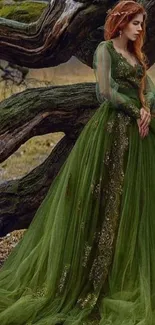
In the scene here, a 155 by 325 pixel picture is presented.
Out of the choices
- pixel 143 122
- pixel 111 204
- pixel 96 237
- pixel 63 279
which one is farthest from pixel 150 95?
pixel 63 279

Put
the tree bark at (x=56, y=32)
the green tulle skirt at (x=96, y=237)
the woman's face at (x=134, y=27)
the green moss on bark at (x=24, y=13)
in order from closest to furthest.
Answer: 1. the green tulle skirt at (x=96, y=237)
2. the woman's face at (x=134, y=27)
3. the tree bark at (x=56, y=32)
4. the green moss on bark at (x=24, y=13)

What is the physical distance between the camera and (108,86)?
10.1 feet

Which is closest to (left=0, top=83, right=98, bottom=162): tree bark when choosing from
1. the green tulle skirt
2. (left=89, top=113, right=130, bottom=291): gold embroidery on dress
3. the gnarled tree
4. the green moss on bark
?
the gnarled tree

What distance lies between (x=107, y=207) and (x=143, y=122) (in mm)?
380

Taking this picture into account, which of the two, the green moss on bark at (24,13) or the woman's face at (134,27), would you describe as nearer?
the woman's face at (134,27)

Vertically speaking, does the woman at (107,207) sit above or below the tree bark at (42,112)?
below

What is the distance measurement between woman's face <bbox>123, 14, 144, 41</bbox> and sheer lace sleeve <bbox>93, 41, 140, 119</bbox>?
112 mm

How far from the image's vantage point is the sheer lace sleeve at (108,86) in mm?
3072

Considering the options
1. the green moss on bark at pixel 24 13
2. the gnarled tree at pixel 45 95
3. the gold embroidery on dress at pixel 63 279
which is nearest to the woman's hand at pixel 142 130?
the gold embroidery on dress at pixel 63 279

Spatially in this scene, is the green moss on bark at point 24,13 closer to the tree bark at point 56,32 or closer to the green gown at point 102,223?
the tree bark at point 56,32

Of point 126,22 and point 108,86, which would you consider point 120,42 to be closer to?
point 126,22

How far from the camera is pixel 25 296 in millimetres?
3062

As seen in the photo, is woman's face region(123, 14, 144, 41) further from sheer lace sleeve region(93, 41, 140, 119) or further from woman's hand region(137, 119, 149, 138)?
woman's hand region(137, 119, 149, 138)

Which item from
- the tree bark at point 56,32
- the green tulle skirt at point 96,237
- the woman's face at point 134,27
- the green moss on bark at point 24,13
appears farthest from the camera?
the green moss on bark at point 24,13
